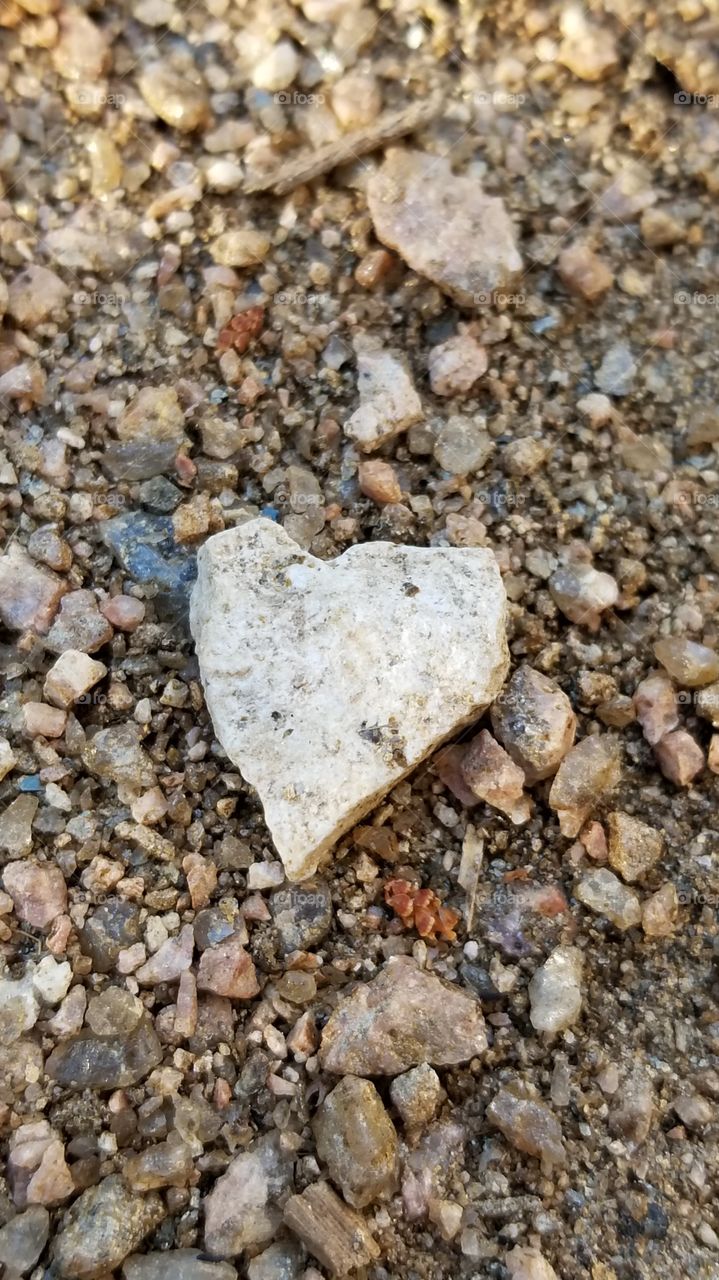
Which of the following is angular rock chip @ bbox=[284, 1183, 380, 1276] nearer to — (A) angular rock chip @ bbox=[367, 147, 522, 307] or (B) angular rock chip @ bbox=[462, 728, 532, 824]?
(B) angular rock chip @ bbox=[462, 728, 532, 824]

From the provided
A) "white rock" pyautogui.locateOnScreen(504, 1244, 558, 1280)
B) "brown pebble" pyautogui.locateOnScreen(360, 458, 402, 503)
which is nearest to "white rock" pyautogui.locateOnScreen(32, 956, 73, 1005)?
"white rock" pyautogui.locateOnScreen(504, 1244, 558, 1280)

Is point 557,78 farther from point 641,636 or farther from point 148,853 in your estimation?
point 148,853

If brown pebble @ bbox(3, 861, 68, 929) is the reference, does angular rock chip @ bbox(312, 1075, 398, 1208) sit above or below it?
below

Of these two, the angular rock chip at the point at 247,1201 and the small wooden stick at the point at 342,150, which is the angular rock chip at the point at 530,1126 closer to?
the angular rock chip at the point at 247,1201

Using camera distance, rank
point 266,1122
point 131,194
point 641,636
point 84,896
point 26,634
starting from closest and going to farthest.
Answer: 1. point 266,1122
2. point 84,896
3. point 26,634
4. point 641,636
5. point 131,194

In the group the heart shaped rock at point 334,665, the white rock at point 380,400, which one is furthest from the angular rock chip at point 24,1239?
the white rock at point 380,400

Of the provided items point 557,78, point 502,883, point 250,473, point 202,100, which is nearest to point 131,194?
point 202,100

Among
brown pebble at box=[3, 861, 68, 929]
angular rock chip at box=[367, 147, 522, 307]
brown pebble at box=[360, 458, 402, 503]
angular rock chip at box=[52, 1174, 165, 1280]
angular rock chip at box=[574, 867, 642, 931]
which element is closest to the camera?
angular rock chip at box=[52, 1174, 165, 1280]
